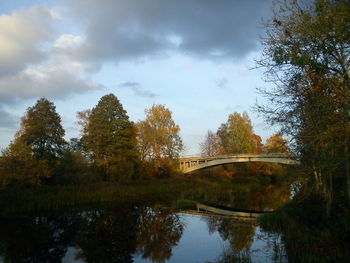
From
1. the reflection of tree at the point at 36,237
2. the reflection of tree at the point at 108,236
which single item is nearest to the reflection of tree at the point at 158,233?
the reflection of tree at the point at 108,236

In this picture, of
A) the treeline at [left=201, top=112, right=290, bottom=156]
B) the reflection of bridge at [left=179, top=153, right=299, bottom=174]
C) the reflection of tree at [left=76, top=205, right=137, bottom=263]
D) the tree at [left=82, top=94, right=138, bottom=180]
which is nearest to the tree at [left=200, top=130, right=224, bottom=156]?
the treeline at [left=201, top=112, right=290, bottom=156]

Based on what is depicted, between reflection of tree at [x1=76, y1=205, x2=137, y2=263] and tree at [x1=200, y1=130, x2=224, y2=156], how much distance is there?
46.6 meters

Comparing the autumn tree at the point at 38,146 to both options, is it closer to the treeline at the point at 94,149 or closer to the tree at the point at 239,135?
the treeline at the point at 94,149

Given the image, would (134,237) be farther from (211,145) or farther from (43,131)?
(211,145)

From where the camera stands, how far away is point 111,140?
37.4 metres

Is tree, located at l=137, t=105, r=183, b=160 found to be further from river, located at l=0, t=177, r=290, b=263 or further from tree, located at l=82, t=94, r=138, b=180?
river, located at l=0, t=177, r=290, b=263

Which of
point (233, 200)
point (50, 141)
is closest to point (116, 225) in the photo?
point (50, 141)

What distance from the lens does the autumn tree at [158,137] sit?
45.5 m

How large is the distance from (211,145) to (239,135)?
486 inches

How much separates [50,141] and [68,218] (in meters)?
9.87

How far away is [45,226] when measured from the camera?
20984 millimetres

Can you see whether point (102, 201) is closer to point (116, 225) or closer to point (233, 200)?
point (116, 225)

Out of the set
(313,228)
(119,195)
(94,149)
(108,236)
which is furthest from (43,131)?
(313,228)

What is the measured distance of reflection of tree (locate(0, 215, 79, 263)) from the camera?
14828mm
